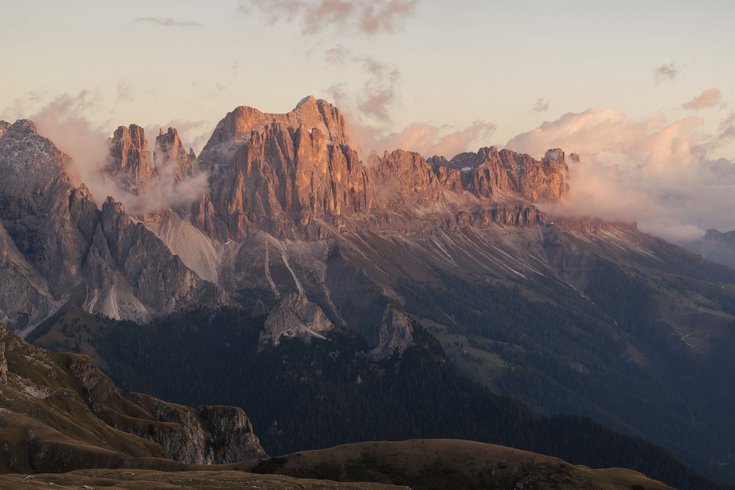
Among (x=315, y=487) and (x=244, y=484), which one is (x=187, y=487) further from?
(x=315, y=487)

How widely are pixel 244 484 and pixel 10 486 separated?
162 ft

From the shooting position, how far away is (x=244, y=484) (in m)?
194

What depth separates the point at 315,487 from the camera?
198750mm

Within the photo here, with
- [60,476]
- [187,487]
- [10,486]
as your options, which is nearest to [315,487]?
[187,487]

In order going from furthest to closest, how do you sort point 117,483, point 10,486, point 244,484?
point 244,484
point 117,483
point 10,486

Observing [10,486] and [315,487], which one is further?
[315,487]

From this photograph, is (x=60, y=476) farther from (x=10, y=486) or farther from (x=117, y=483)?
(x=10, y=486)

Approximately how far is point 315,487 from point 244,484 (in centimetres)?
1334

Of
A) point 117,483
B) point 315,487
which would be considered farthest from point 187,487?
point 315,487

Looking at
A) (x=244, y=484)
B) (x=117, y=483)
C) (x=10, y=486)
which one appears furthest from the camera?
(x=244, y=484)

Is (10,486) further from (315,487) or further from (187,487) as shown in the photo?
(315,487)

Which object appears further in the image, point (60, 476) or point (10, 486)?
point (60, 476)

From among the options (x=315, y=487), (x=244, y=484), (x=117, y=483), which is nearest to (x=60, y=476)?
(x=117, y=483)

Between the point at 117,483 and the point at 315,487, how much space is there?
36.5 m
